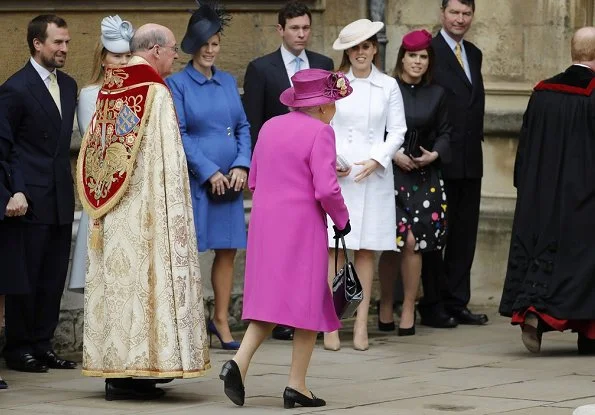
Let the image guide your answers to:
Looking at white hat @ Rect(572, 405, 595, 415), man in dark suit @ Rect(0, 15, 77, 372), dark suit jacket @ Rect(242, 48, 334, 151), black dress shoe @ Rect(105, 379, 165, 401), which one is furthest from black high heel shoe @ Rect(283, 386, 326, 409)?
dark suit jacket @ Rect(242, 48, 334, 151)

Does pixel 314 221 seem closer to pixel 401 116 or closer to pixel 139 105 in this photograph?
pixel 139 105

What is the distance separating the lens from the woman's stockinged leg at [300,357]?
8.37 m

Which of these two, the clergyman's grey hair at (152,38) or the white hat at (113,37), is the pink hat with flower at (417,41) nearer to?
the white hat at (113,37)

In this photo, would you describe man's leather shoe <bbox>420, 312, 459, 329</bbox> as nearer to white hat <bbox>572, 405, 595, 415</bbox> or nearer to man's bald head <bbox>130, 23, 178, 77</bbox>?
man's bald head <bbox>130, 23, 178, 77</bbox>

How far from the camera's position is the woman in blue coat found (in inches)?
405

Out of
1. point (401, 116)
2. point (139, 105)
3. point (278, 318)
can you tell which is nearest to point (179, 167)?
A: point (139, 105)

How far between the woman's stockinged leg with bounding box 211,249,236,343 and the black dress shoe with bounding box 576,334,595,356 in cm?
209

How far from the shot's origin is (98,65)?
10.2 metres

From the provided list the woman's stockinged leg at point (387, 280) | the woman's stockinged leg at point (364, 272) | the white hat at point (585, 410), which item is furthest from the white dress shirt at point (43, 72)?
the white hat at point (585, 410)

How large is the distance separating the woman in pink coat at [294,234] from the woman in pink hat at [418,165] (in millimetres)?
2793

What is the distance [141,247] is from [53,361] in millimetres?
1752

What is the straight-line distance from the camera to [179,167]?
8500 mm

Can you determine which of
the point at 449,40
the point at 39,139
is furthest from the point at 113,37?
the point at 449,40

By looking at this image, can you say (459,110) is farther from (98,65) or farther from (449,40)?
(98,65)
